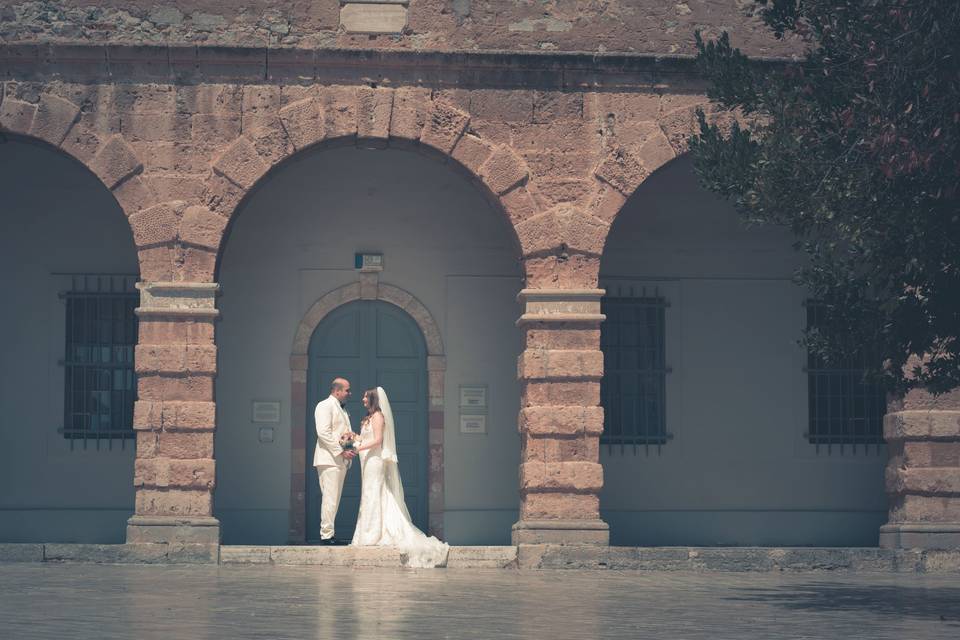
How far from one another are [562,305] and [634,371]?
2.56 metres

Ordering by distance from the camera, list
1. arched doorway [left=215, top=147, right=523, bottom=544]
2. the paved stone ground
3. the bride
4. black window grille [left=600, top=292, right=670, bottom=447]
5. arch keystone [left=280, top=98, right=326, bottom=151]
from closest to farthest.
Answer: the paved stone ground → arch keystone [left=280, top=98, right=326, bottom=151] → the bride → arched doorway [left=215, top=147, right=523, bottom=544] → black window grille [left=600, top=292, right=670, bottom=447]

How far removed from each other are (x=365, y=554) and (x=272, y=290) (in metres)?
3.51

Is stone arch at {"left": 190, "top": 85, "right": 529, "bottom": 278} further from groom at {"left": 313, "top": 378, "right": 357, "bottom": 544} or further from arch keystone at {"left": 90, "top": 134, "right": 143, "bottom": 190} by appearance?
groom at {"left": 313, "top": 378, "right": 357, "bottom": 544}

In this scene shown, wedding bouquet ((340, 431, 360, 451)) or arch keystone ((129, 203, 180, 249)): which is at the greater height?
arch keystone ((129, 203, 180, 249))

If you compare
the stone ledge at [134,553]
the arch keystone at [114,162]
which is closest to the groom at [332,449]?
the stone ledge at [134,553]

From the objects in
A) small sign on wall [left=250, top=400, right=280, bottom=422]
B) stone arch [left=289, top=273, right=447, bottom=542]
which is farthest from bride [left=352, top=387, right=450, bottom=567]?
small sign on wall [left=250, top=400, right=280, bottom=422]

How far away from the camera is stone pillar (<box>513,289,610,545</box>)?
15.9 meters

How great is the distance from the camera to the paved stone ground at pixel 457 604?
33.6 feet

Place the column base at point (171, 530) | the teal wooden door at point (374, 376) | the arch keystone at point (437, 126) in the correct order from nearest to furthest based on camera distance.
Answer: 1. the column base at point (171, 530)
2. the arch keystone at point (437, 126)
3. the teal wooden door at point (374, 376)

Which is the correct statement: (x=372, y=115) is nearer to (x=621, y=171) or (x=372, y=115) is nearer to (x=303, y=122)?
(x=303, y=122)

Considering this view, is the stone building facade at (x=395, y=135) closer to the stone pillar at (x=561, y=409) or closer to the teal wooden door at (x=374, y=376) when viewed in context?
the stone pillar at (x=561, y=409)

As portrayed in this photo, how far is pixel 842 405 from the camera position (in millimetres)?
18609

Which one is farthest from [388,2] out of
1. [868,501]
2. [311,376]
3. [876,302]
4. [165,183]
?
[868,501]

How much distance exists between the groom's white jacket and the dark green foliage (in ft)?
16.4
